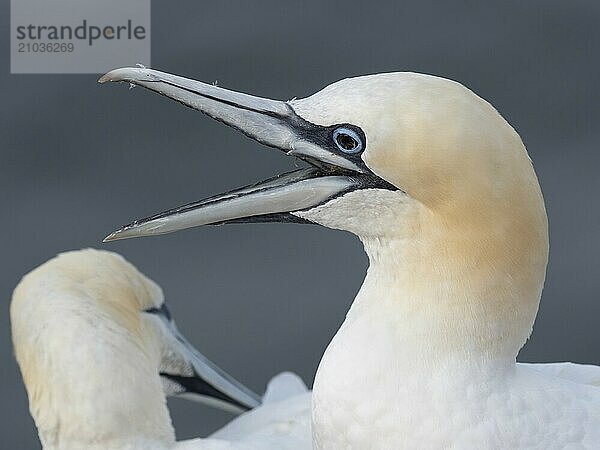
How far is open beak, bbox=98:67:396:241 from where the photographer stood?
11.1 ft

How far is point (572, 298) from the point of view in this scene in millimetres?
6676

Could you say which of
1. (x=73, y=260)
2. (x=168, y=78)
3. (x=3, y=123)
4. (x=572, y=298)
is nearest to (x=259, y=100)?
(x=168, y=78)

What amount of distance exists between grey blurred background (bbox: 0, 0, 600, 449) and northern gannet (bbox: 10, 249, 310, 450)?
5.63ft

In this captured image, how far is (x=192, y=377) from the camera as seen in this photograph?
558 cm

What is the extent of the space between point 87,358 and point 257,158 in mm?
2752

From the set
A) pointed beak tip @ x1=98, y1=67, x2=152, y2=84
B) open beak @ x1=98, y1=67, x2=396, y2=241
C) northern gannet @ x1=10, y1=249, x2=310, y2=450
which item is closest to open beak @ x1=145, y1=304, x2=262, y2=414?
northern gannet @ x1=10, y1=249, x2=310, y2=450

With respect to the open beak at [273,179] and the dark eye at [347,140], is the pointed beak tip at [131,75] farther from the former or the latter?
the dark eye at [347,140]

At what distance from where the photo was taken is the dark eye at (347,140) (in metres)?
3.30

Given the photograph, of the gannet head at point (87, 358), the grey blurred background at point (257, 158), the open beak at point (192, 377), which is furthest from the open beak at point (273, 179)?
the grey blurred background at point (257, 158)

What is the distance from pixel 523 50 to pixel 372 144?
443 cm

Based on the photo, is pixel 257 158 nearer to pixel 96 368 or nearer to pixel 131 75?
pixel 96 368

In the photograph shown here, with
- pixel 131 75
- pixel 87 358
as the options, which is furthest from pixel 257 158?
pixel 131 75

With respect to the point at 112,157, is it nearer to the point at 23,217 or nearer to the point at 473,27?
the point at 23,217

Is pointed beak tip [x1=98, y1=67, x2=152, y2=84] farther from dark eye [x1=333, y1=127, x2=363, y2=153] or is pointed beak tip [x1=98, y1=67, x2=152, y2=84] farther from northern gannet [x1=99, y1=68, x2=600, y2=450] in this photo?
dark eye [x1=333, y1=127, x2=363, y2=153]
